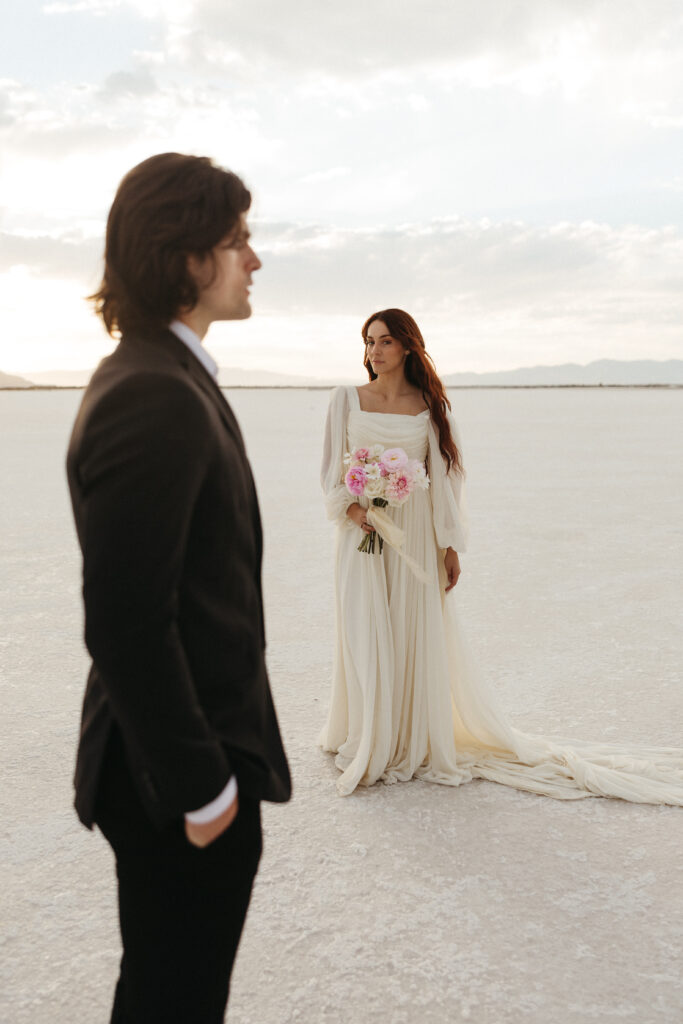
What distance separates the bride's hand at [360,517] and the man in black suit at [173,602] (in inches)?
108

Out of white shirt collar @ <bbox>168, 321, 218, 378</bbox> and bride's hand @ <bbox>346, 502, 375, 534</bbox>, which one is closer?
white shirt collar @ <bbox>168, 321, 218, 378</bbox>

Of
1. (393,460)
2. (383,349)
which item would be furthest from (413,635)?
(383,349)

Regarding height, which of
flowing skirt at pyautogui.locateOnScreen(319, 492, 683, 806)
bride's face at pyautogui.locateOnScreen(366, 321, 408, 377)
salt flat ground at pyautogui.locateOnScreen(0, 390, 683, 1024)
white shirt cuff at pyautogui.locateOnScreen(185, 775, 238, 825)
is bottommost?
salt flat ground at pyautogui.locateOnScreen(0, 390, 683, 1024)

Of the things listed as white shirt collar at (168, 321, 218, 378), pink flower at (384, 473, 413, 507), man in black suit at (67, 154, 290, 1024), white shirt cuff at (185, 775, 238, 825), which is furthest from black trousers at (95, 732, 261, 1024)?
pink flower at (384, 473, 413, 507)

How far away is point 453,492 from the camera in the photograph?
15.3ft

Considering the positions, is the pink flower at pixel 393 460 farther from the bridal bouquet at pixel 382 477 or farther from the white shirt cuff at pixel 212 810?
the white shirt cuff at pixel 212 810

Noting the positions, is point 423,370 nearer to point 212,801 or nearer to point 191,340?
point 191,340

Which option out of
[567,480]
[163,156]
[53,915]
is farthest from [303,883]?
[567,480]

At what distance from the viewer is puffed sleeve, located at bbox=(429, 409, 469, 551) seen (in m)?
4.59

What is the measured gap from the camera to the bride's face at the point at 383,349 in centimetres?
451

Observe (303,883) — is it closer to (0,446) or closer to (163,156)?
(163,156)

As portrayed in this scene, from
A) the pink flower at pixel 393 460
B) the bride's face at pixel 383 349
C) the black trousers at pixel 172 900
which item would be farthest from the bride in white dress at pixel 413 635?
the black trousers at pixel 172 900

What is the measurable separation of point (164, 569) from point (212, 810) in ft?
1.47

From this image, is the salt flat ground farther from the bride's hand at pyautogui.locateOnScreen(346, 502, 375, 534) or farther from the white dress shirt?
the white dress shirt
